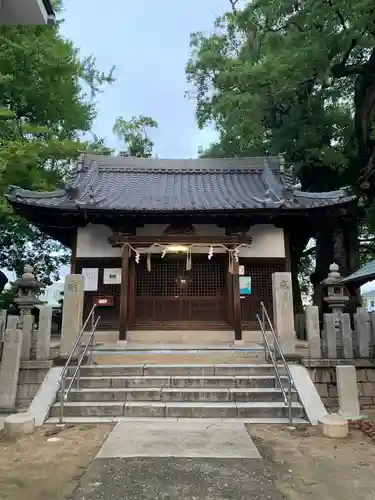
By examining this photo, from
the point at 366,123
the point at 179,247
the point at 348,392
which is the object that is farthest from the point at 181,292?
the point at 366,123

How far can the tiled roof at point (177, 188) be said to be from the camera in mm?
11422

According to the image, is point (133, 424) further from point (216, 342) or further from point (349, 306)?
point (349, 306)

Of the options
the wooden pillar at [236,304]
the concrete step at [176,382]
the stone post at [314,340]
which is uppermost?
the wooden pillar at [236,304]

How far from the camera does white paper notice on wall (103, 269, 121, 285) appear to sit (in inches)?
474

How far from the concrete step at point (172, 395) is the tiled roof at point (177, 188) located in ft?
18.5

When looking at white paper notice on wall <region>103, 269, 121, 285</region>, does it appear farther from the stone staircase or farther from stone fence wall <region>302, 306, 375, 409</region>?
stone fence wall <region>302, 306, 375, 409</region>

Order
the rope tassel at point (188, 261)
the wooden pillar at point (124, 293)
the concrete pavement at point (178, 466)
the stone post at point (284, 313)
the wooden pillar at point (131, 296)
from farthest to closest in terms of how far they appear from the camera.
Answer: the wooden pillar at point (131, 296), the rope tassel at point (188, 261), the wooden pillar at point (124, 293), the stone post at point (284, 313), the concrete pavement at point (178, 466)

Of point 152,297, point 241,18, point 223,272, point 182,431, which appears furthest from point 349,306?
point 241,18

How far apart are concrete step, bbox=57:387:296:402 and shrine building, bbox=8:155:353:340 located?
4171 mm

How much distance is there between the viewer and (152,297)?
12094 millimetres

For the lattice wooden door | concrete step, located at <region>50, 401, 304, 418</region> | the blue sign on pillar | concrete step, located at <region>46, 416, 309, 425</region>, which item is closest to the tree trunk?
the lattice wooden door


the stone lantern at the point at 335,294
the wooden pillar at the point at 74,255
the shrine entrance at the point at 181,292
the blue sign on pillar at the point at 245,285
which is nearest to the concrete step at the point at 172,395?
the stone lantern at the point at 335,294

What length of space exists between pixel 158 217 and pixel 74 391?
6339 millimetres

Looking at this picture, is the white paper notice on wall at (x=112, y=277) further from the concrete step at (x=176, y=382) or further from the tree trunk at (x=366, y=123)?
the tree trunk at (x=366, y=123)
